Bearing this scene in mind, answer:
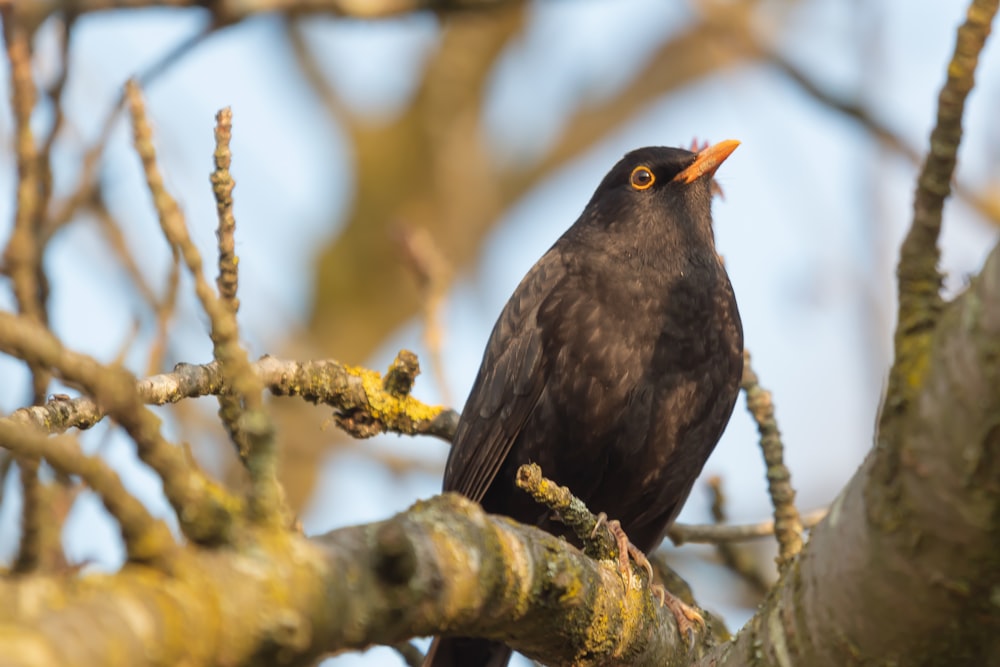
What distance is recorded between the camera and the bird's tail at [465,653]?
4285mm

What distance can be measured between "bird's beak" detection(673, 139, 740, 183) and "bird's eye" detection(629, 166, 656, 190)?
0.38ft

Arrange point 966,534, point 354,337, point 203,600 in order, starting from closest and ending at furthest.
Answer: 1. point 203,600
2. point 966,534
3. point 354,337

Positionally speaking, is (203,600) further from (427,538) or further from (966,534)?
(966,534)

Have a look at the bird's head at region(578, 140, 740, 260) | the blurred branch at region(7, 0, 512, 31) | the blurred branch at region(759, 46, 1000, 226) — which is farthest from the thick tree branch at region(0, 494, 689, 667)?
the blurred branch at region(759, 46, 1000, 226)

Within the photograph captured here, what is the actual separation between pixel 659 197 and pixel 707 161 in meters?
0.29

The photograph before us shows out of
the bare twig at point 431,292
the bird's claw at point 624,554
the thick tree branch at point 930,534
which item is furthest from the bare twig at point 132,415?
the bare twig at point 431,292

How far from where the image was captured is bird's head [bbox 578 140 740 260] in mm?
5027

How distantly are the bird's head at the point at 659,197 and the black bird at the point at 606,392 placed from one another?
0.75 feet

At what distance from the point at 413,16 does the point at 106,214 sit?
1.64 metres

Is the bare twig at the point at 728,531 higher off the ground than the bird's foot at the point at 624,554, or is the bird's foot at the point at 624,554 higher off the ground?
the bare twig at the point at 728,531

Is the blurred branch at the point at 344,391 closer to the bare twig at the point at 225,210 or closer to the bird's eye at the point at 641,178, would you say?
the bare twig at the point at 225,210

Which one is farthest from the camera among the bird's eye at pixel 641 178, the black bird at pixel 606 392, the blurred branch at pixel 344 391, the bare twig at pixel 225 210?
the bird's eye at pixel 641 178

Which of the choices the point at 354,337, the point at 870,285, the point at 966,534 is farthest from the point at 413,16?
the point at 354,337

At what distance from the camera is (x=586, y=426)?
14.2ft
